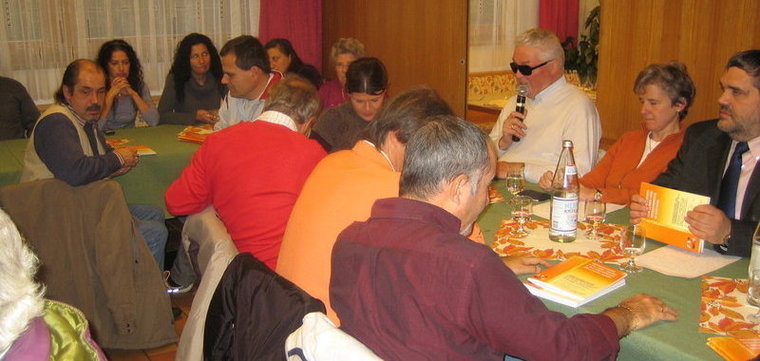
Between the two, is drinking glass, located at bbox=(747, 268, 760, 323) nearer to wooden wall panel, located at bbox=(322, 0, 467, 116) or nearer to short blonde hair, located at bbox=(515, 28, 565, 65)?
short blonde hair, located at bbox=(515, 28, 565, 65)

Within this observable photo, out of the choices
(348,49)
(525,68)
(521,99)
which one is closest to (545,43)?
(525,68)

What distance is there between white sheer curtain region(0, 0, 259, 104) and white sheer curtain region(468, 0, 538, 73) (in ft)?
6.70

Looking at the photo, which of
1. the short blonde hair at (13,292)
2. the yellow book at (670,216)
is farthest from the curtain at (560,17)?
the short blonde hair at (13,292)

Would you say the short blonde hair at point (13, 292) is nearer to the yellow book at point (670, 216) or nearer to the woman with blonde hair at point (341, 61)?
the yellow book at point (670, 216)

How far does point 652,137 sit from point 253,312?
191 centimetres

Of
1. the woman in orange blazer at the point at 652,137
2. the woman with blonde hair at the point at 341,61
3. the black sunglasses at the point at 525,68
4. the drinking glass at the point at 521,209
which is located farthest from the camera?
the woman with blonde hair at the point at 341,61

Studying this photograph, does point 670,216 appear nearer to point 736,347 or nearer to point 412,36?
point 736,347

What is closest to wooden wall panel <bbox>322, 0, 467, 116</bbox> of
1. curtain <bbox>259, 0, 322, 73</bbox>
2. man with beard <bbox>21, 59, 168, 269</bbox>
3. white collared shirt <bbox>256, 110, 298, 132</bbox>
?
curtain <bbox>259, 0, 322, 73</bbox>

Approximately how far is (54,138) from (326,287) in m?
1.81

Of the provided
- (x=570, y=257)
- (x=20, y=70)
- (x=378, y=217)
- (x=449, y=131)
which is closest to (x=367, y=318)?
(x=378, y=217)

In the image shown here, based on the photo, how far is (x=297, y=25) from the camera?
6.42 m

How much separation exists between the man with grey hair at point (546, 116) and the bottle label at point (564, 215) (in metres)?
0.93

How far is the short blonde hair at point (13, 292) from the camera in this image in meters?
1.16

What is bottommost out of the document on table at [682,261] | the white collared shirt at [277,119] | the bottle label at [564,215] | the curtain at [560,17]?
the document on table at [682,261]
